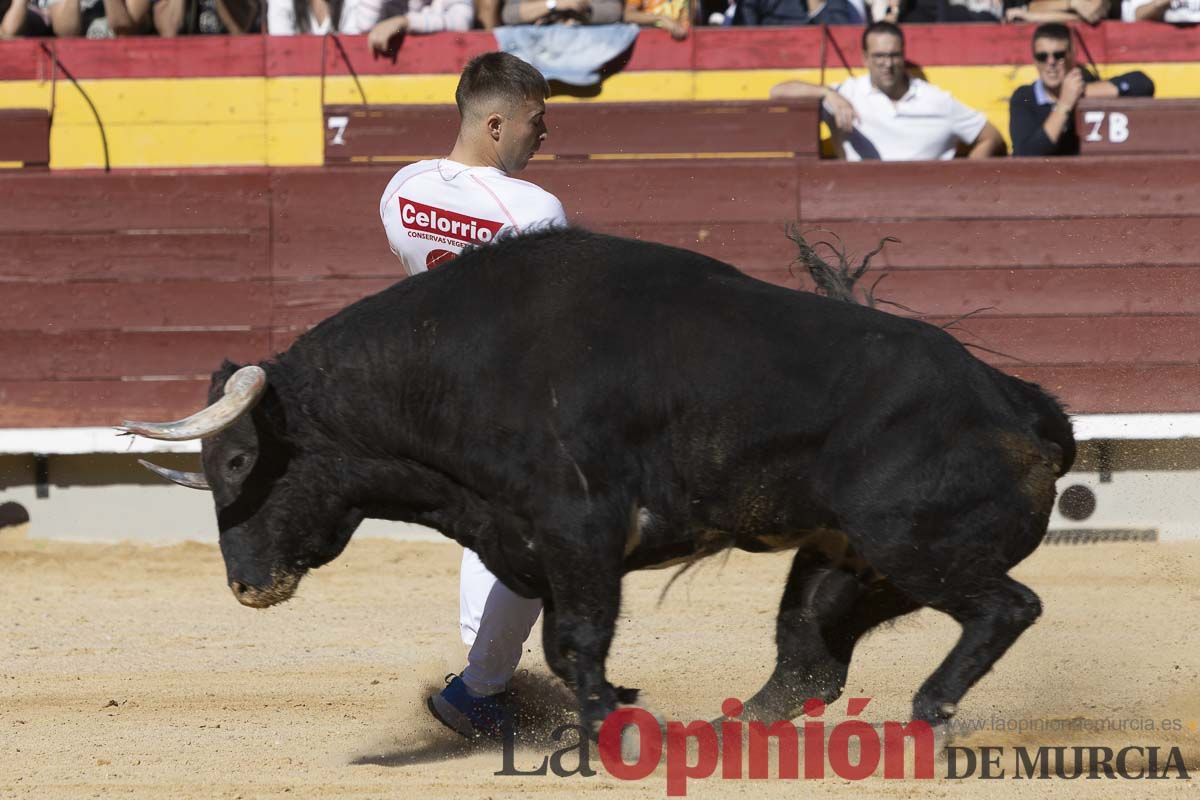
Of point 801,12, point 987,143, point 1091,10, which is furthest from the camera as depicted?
point 801,12

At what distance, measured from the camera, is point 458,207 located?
131 inches

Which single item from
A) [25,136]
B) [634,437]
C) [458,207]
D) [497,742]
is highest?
[458,207]

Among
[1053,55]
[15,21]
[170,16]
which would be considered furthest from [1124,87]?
[15,21]

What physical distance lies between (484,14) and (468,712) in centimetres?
431

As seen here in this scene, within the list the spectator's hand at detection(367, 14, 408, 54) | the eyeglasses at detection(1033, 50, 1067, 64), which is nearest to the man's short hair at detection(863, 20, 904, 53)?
the eyeglasses at detection(1033, 50, 1067, 64)

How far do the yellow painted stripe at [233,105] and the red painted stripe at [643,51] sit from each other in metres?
0.04

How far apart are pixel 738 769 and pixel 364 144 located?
429 cm

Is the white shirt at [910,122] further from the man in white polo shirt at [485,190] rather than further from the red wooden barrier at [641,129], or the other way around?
the man in white polo shirt at [485,190]

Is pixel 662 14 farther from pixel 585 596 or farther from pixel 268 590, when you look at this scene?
pixel 585 596

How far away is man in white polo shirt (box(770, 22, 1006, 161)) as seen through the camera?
263 inches

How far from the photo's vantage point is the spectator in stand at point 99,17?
7285 millimetres

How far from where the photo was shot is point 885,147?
677 cm

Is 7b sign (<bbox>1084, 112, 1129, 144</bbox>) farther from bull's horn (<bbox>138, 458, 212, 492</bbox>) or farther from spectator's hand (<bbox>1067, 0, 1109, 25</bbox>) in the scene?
bull's horn (<bbox>138, 458, 212, 492</bbox>)

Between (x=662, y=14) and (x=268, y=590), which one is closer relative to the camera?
(x=268, y=590)
